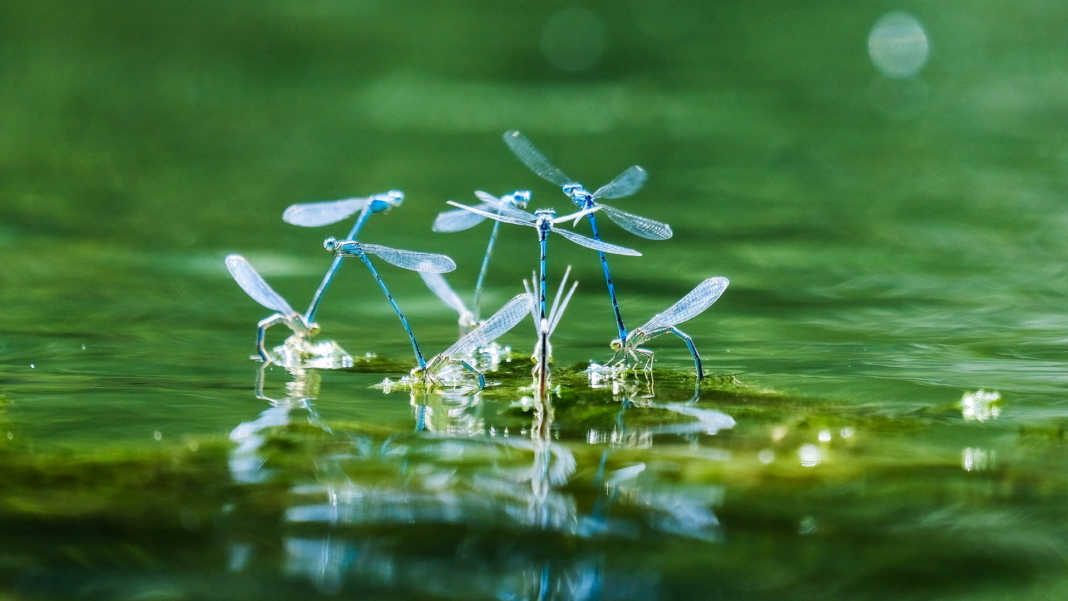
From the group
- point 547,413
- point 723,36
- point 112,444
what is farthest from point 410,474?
point 723,36

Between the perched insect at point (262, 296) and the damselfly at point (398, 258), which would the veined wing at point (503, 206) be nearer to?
the damselfly at point (398, 258)

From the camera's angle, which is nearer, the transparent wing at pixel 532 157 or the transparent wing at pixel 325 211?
the transparent wing at pixel 532 157

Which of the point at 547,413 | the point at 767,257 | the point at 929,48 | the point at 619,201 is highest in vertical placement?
the point at 929,48

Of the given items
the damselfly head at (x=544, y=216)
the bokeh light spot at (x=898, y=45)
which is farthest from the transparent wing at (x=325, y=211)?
the bokeh light spot at (x=898, y=45)

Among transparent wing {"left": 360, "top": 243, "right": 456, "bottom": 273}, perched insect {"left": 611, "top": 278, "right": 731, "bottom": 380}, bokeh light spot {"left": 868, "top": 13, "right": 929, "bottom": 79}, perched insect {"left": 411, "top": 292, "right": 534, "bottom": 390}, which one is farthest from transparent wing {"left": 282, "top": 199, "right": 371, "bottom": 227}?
bokeh light spot {"left": 868, "top": 13, "right": 929, "bottom": 79}

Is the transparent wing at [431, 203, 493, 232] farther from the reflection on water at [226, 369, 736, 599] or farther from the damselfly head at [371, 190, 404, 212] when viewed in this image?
the reflection on water at [226, 369, 736, 599]

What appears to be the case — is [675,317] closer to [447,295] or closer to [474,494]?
[447,295]

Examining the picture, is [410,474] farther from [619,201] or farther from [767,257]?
[619,201]
